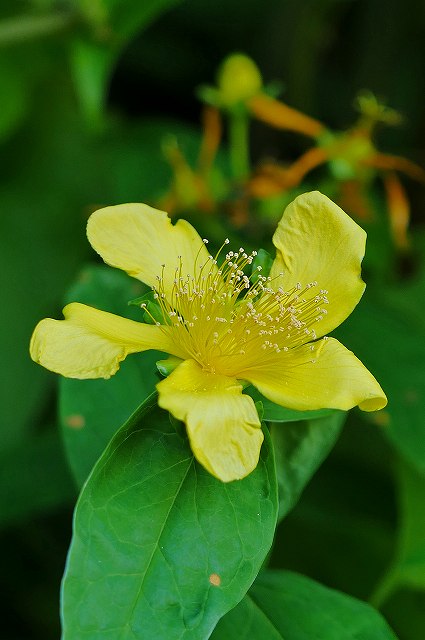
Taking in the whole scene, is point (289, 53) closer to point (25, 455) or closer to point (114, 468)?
point (25, 455)

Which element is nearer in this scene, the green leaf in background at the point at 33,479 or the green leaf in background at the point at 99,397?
the green leaf in background at the point at 99,397

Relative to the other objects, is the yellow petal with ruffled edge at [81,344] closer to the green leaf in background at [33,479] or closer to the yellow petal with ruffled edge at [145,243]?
the yellow petal with ruffled edge at [145,243]

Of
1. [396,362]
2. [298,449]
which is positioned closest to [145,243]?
[298,449]

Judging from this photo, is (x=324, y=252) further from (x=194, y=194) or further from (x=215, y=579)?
(x=194, y=194)

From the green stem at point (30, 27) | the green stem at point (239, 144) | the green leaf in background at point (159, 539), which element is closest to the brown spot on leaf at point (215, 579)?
the green leaf in background at point (159, 539)

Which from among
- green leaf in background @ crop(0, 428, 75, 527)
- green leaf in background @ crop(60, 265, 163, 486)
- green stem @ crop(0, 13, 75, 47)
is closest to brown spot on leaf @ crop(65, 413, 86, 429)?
green leaf in background @ crop(60, 265, 163, 486)

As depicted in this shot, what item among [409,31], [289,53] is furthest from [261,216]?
[409,31]

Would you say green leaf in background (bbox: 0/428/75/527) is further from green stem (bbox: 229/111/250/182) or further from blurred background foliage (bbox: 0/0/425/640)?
green stem (bbox: 229/111/250/182)
